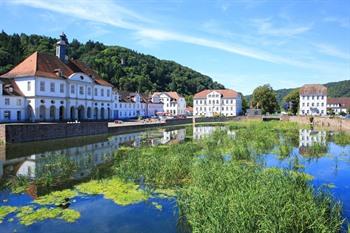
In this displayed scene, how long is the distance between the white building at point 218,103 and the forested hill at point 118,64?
2754 cm

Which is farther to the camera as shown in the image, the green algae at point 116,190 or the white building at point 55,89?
the white building at point 55,89

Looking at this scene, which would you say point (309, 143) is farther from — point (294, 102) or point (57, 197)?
point (294, 102)

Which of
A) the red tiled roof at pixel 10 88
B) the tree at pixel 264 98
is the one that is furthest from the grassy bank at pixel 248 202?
the tree at pixel 264 98

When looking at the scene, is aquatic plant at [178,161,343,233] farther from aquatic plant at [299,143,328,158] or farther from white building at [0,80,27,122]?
white building at [0,80,27,122]

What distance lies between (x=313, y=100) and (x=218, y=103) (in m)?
29.5

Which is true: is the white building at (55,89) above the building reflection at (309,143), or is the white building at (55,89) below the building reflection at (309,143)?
above

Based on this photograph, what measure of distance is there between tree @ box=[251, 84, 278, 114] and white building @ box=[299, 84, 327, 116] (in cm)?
1060

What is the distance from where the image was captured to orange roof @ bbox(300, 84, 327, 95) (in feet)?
343

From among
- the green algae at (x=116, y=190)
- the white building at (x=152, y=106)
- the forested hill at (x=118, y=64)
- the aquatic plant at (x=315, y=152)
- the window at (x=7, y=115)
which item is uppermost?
the forested hill at (x=118, y=64)

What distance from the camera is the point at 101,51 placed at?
143875 millimetres

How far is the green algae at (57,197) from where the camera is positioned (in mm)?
12406

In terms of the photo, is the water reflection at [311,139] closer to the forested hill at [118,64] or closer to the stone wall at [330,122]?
the stone wall at [330,122]

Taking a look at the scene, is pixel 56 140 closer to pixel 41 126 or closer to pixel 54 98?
pixel 41 126

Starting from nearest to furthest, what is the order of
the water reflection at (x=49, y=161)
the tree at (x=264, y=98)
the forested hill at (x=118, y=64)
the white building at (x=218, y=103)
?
1. the water reflection at (x=49, y=161)
2. the forested hill at (x=118, y=64)
3. the tree at (x=264, y=98)
4. the white building at (x=218, y=103)
